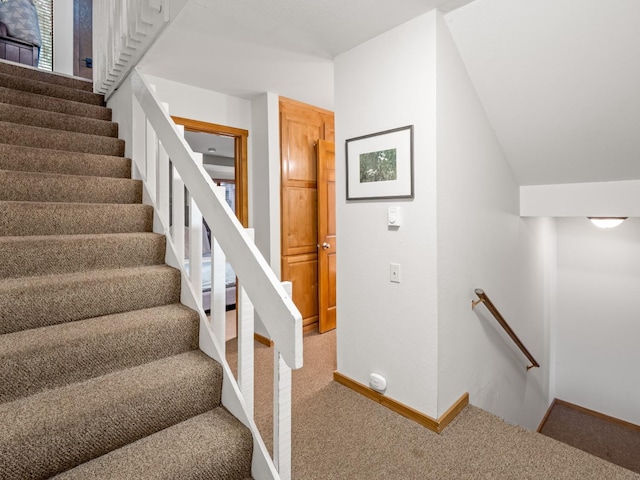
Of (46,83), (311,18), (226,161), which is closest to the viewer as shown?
(311,18)

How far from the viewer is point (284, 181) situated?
3365 millimetres

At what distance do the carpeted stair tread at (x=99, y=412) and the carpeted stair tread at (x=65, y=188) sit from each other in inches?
48.8

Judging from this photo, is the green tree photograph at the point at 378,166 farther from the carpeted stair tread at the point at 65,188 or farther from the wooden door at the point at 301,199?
the carpeted stair tread at the point at 65,188

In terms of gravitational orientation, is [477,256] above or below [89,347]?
above

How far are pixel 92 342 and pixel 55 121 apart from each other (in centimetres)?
203

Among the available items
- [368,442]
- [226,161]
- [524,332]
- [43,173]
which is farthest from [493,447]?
[226,161]

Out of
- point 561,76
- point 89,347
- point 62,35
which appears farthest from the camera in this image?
point 62,35

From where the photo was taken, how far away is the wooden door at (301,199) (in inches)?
134

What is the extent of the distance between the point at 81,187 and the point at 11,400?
1.33 metres

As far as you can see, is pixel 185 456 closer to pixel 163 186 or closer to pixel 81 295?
pixel 81 295

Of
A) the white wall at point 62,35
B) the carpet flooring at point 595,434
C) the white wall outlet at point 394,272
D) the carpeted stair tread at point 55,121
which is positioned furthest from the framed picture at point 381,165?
the white wall at point 62,35

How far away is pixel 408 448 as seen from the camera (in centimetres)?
184

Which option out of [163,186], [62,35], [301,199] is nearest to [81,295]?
[163,186]

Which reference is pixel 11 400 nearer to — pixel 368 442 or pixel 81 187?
pixel 81 187
